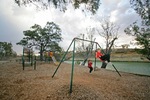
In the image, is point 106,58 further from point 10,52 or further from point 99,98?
point 10,52

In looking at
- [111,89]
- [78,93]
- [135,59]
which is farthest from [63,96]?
[135,59]

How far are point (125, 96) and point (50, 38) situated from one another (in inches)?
894

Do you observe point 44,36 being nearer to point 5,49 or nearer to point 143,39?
point 143,39

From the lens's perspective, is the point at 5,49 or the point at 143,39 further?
the point at 5,49

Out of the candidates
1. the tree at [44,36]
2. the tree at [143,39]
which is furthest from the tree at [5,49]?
the tree at [143,39]

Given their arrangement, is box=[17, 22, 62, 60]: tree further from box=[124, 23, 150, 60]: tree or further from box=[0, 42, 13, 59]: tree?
box=[0, 42, 13, 59]: tree

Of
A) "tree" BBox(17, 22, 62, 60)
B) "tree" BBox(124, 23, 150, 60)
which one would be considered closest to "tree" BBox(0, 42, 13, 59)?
"tree" BBox(17, 22, 62, 60)

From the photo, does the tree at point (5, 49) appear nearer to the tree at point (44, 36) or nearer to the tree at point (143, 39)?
the tree at point (44, 36)

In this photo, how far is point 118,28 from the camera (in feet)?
96.0

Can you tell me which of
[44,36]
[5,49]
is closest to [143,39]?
[44,36]

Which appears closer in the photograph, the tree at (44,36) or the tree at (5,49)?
the tree at (44,36)

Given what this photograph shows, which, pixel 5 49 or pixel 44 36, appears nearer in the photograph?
pixel 44 36

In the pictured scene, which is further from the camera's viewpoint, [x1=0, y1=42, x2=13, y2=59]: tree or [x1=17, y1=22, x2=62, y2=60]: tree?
[x1=0, y1=42, x2=13, y2=59]: tree

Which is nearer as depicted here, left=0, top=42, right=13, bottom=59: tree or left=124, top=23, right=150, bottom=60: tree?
left=124, top=23, right=150, bottom=60: tree
